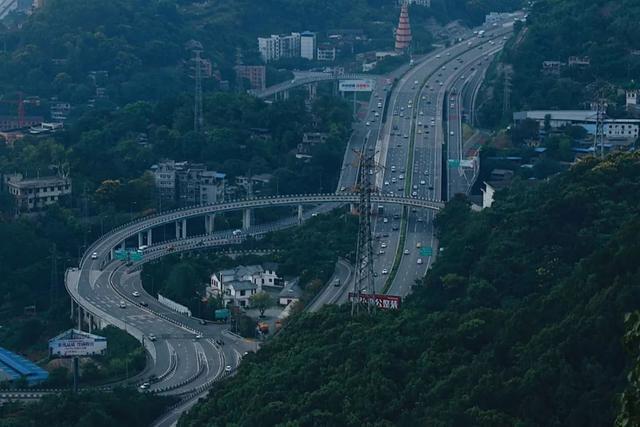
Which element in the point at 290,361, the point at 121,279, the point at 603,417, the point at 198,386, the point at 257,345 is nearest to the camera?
the point at 603,417

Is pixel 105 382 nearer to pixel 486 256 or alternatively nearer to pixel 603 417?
pixel 486 256

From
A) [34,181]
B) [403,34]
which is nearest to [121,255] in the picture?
[34,181]

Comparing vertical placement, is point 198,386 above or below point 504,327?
below

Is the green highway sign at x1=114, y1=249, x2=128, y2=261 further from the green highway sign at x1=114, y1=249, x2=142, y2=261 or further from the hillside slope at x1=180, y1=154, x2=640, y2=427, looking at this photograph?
the hillside slope at x1=180, y1=154, x2=640, y2=427

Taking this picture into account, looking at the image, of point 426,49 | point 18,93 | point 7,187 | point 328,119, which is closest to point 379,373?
point 7,187

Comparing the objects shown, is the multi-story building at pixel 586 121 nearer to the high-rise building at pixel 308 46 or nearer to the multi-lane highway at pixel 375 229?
the multi-lane highway at pixel 375 229

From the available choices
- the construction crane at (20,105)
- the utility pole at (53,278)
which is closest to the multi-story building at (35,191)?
the utility pole at (53,278)
